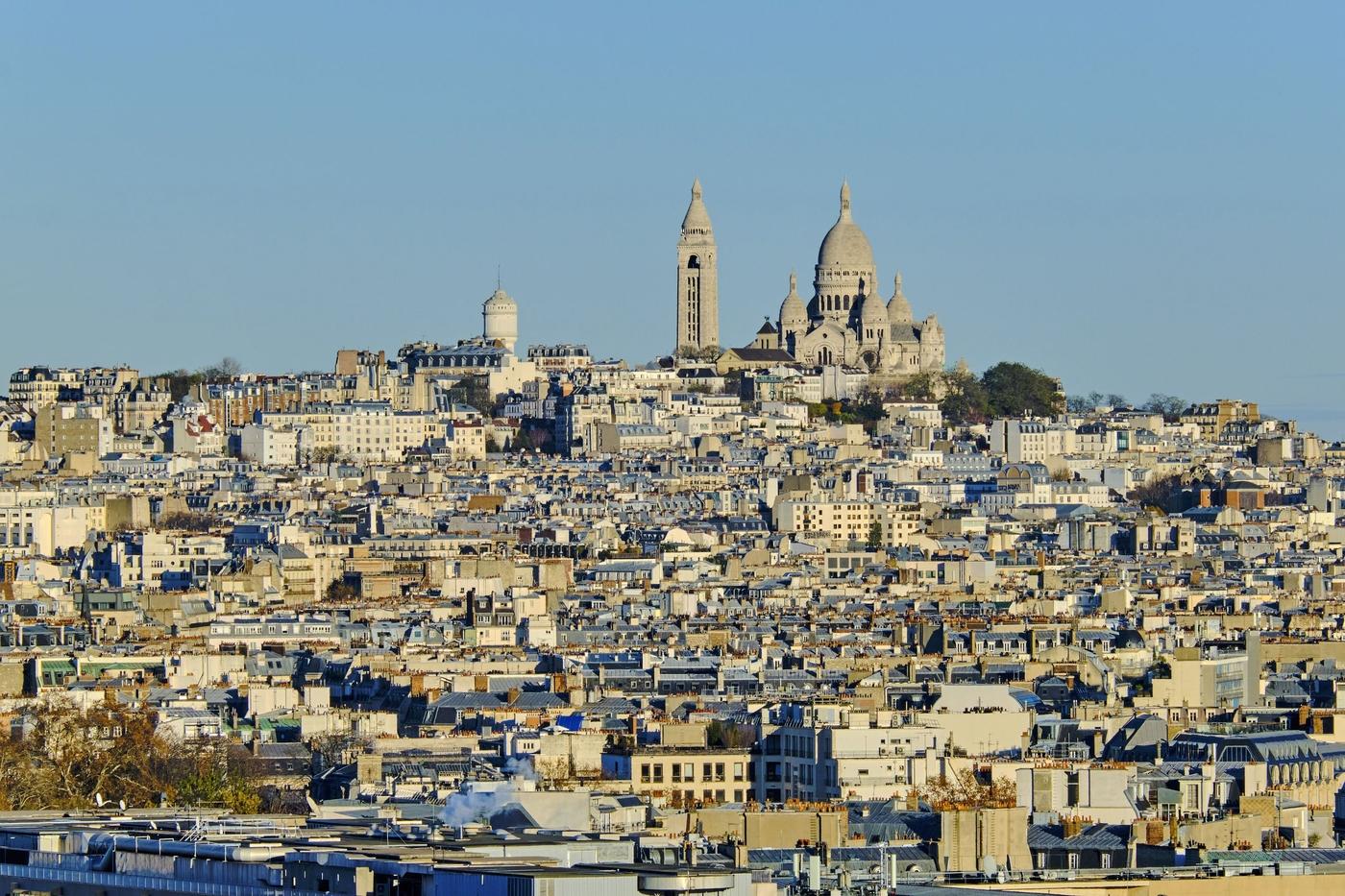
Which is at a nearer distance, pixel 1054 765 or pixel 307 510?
pixel 1054 765

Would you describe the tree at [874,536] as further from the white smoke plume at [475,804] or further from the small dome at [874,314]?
the white smoke plume at [475,804]

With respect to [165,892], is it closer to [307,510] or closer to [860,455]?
[307,510]

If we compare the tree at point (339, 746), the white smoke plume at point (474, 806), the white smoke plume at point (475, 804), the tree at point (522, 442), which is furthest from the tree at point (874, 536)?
the white smoke plume at point (474, 806)

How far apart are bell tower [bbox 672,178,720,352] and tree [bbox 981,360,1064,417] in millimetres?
12029

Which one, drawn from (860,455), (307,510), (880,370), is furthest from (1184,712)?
(880,370)

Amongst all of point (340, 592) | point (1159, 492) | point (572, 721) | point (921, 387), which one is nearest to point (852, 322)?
point (921, 387)

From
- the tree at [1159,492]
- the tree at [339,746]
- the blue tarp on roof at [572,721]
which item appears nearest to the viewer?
the tree at [339,746]

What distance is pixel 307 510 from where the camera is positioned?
378 ft

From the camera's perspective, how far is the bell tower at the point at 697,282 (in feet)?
538

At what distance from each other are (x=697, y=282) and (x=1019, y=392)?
590 inches

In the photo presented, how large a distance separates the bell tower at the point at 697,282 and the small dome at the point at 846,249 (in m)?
4.43

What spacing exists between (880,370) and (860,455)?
26204 mm

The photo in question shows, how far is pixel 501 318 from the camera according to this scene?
163375 mm

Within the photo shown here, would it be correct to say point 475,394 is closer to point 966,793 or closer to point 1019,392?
point 1019,392
